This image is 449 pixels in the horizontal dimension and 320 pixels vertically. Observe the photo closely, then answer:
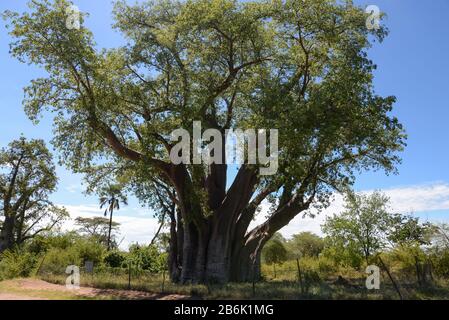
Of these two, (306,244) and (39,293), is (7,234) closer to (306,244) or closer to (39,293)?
(39,293)

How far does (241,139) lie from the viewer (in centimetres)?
1903

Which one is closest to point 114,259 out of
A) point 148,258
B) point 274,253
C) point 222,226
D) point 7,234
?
point 148,258

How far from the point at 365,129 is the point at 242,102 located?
770cm

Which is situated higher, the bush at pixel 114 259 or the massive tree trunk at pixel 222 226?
the massive tree trunk at pixel 222 226

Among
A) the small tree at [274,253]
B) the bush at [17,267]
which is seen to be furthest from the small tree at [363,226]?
the bush at [17,267]

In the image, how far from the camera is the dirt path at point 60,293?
14.9 metres

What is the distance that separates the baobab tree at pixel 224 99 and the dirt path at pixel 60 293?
4.93 metres

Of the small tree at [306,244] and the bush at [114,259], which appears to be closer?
the bush at [114,259]

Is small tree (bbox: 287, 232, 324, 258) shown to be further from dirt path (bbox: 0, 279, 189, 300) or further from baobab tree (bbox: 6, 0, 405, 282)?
dirt path (bbox: 0, 279, 189, 300)

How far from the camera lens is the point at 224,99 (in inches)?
884

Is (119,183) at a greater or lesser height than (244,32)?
lesser

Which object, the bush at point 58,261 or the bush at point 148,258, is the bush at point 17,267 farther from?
the bush at point 148,258
